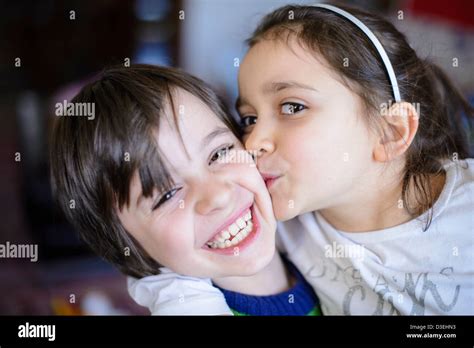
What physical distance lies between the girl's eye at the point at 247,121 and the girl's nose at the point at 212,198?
0.15 meters

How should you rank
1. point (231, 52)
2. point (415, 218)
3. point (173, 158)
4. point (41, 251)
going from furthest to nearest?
point (41, 251)
point (231, 52)
point (415, 218)
point (173, 158)

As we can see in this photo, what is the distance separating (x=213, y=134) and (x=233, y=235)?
0.50ft

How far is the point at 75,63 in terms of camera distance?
112 centimetres

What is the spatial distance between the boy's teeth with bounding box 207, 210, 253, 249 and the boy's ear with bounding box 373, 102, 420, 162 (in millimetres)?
236

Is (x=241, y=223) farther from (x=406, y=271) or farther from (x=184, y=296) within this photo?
(x=406, y=271)

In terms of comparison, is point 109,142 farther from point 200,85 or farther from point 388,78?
point 388,78

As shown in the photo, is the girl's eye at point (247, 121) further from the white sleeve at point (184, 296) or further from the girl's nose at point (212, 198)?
the white sleeve at point (184, 296)

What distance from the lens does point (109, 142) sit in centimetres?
71

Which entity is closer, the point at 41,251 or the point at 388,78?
the point at 388,78

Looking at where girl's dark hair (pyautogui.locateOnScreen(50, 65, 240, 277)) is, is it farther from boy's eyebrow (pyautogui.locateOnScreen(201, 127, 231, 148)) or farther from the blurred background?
the blurred background

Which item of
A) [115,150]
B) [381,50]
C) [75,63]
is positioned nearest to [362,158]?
[381,50]
